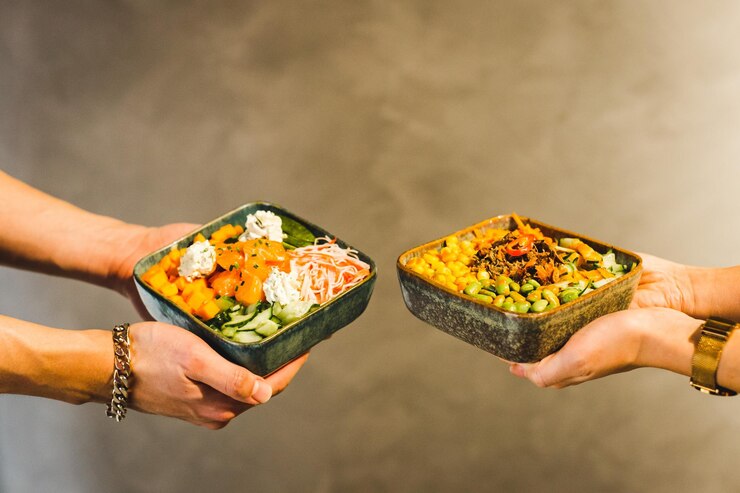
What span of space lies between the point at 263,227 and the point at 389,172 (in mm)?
959

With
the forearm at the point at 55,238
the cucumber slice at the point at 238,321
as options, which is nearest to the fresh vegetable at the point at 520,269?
the cucumber slice at the point at 238,321

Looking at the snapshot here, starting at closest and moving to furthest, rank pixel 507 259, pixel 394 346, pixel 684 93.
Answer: pixel 507 259, pixel 684 93, pixel 394 346

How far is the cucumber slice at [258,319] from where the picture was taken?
155cm

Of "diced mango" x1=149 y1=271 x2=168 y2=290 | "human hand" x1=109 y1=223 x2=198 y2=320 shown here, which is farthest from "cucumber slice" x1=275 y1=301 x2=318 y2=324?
"human hand" x1=109 y1=223 x2=198 y2=320

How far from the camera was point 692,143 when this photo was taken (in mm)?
2572

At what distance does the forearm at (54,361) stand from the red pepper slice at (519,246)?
1.05m

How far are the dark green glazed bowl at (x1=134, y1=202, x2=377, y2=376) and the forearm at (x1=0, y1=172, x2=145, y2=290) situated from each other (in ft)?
1.40

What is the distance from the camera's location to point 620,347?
1628mm

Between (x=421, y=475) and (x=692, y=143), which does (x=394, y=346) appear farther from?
(x=692, y=143)

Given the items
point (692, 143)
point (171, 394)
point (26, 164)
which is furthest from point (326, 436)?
point (692, 143)

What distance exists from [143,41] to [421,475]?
2.12 m

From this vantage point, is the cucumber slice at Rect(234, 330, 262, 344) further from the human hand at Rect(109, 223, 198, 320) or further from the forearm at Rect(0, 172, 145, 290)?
the forearm at Rect(0, 172, 145, 290)

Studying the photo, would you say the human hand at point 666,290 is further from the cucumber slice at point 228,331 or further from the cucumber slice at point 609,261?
the cucumber slice at point 228,331

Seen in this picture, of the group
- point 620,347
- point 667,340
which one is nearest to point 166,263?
point 620,347
